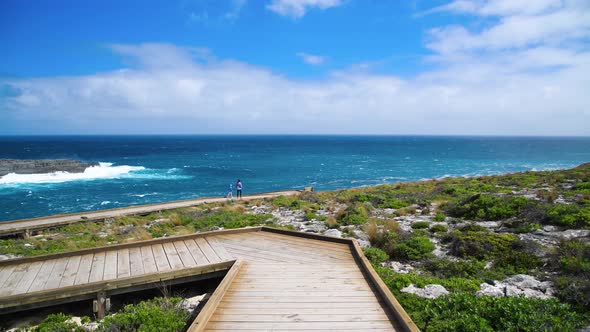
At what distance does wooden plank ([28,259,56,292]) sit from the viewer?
6.63m

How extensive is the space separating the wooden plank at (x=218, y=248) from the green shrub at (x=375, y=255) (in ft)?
13.3

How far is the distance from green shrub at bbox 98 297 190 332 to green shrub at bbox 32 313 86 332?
55 centimetres

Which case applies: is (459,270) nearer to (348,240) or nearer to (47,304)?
(348,240)

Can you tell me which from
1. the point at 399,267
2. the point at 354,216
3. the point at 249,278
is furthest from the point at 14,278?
the point at 354,216

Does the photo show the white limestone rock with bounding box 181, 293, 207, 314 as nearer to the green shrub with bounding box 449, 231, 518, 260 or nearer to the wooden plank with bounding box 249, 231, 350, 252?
the wooden plank with bounding box 249, 231, 350, 252

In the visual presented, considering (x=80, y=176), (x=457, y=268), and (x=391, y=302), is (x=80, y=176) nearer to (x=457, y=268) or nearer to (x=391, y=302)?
(x=457, y=268)

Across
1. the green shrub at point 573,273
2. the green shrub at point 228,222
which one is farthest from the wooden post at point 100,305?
the green shrub at point 573,273

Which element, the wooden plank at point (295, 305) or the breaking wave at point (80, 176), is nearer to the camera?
the wooden plank at point (295, 305)

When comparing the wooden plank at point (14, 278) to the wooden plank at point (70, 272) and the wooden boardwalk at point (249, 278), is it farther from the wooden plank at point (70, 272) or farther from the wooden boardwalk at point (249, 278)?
the wooden plank at point (70, 272)

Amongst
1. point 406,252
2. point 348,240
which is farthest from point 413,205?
point 348,240

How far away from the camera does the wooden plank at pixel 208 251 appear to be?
26.2 feet

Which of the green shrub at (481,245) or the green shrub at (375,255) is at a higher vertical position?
the green shrub at (481,245)

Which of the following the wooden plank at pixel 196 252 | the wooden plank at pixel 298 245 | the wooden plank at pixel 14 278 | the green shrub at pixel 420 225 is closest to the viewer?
the wooden plank at pixel 14 278

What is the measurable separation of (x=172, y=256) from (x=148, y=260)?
1.88ft
